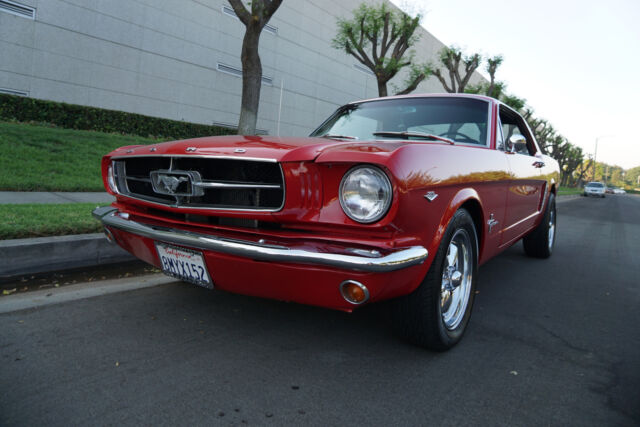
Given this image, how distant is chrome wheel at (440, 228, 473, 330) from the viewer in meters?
2.44

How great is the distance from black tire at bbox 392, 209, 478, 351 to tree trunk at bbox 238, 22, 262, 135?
313 inches

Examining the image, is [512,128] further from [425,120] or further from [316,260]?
[316,260]

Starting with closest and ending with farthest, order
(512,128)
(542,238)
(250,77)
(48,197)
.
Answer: (512,128)
(542,238)
(48,197)
(250,77)

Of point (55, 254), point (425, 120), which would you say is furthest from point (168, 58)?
point (425, 120)

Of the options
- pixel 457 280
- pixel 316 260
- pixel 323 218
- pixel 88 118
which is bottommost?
pixel 457 280

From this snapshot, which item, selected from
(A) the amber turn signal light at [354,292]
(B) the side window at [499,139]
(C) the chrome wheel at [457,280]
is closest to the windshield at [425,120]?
(B) the side window at [499,139]

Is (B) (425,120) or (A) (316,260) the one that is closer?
(A) (316,260)

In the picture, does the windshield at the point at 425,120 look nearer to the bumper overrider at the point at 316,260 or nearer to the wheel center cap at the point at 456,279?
the wheel center cap at the point at 456,279

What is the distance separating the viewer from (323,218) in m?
1.89

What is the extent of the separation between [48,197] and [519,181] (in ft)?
19.0

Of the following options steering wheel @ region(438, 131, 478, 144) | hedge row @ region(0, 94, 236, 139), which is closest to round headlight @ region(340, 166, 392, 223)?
steering wheel @ region(438, 131, 478, 144)

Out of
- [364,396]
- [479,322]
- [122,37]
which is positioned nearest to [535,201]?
[479,322]

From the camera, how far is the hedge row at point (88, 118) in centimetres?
1010

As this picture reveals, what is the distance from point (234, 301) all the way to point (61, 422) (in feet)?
4.62
